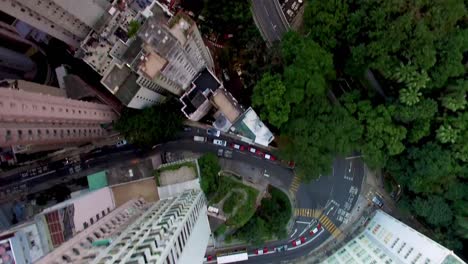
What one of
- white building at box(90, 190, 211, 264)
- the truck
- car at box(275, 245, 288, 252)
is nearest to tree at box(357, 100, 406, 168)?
car at box(275, 245, 288, 252)

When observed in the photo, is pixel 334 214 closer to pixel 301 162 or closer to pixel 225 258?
pixel 301 162

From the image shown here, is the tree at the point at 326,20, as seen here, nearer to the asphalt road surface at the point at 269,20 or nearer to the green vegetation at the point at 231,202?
the asphalt road surface at the point at 269,20

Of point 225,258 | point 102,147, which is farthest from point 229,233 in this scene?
point 102,147

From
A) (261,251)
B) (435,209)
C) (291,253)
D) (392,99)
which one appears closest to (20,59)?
(261,251)

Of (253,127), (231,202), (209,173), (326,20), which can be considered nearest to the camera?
(326,20)

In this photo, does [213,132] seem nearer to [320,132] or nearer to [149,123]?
[149,123]

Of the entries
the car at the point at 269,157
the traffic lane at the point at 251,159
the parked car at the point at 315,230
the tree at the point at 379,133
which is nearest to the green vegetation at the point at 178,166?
the traffic lane at the point at 251,159
